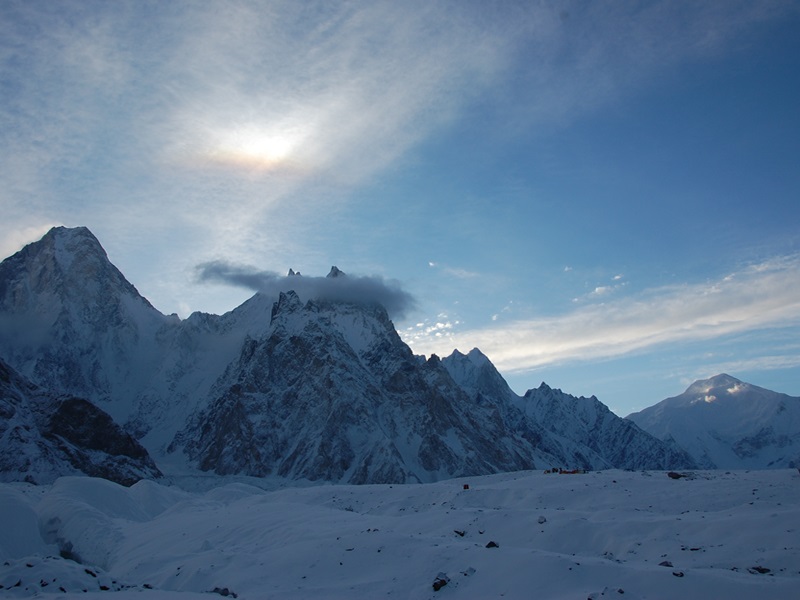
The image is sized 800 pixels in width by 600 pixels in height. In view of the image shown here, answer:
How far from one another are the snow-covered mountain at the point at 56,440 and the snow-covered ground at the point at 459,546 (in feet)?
265

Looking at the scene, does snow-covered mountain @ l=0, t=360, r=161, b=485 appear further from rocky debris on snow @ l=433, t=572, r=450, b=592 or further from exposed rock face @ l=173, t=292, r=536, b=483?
rocky debris on snow @ l=433, t=572, r=450, b=592

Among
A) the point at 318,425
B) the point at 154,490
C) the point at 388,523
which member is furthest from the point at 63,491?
the point at 318,425

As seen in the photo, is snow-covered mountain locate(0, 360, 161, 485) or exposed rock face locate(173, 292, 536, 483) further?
exposed rock face locate(173, 292, 536, 483)

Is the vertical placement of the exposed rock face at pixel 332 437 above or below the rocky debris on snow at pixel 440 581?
above

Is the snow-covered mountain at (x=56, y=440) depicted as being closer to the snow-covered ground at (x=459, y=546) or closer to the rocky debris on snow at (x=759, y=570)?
the snow-covered ground at (x=459, y=546)

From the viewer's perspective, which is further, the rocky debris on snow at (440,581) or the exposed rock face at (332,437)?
the exposed rock face at (332,437)

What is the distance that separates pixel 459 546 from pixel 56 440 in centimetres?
11836

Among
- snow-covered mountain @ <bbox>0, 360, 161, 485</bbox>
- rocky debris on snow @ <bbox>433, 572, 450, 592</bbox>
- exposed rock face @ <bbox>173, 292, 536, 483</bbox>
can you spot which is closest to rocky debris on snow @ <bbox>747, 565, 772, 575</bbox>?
rocky debris on snow @ <bbox>433, 572, 450, 592</bbox>

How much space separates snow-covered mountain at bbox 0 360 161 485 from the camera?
366 feet

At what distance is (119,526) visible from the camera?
4188cm

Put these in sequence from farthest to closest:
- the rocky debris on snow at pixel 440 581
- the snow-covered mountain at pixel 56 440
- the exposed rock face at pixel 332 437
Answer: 1. the exposed rock face at pixel 332 437
2. the snow-covered mountain at pixel 56 440
3. the rocky debris on snow at pixel 440 581

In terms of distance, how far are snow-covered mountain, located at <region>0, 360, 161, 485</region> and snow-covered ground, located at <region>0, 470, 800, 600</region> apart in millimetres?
80837

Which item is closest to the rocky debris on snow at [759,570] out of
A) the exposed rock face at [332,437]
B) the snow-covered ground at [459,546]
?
the snow-covered ground at [459,546]

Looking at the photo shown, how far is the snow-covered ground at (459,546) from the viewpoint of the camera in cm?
2081
